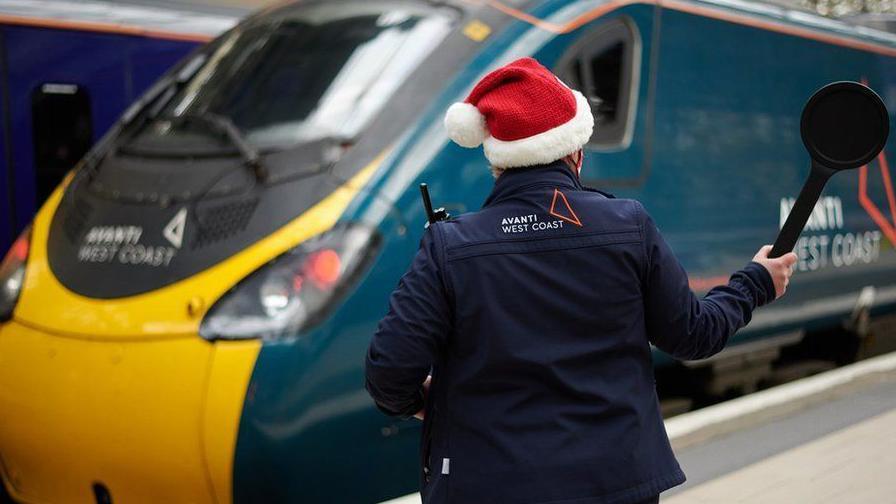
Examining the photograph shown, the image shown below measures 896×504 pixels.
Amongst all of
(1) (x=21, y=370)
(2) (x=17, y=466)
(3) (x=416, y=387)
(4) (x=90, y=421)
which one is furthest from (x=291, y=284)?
(3) (x=416, y=387)

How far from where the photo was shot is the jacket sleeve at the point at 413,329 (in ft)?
7.47

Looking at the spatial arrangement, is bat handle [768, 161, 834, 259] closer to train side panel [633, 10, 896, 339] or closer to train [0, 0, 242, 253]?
train side panel [633, 10, 896, 339]

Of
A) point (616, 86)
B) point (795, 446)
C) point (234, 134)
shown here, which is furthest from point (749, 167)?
point (234, 134)

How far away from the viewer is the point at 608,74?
5336mm

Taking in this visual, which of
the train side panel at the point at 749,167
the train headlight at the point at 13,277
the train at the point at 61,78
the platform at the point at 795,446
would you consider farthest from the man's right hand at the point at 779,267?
the train at the point at 61,78

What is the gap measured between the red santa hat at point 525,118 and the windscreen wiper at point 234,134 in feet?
7.34

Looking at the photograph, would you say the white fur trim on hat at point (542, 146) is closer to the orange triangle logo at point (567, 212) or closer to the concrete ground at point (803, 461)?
the orange triangle logo at point (567, 212)

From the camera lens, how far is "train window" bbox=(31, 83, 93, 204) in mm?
7309

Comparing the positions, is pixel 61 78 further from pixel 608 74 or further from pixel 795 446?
pixel 795 446

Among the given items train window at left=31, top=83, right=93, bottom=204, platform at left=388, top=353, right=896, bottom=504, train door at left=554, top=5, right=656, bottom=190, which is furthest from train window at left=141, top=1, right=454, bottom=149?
train window at left=31, top=83, right=93, bottom=204

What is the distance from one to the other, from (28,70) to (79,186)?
2433 mm

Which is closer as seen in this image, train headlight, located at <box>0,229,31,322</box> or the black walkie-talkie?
the black walkie-talkie

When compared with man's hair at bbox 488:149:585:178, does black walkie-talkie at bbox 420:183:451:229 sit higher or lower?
lower

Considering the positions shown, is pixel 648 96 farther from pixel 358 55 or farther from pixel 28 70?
pixel 28 70
